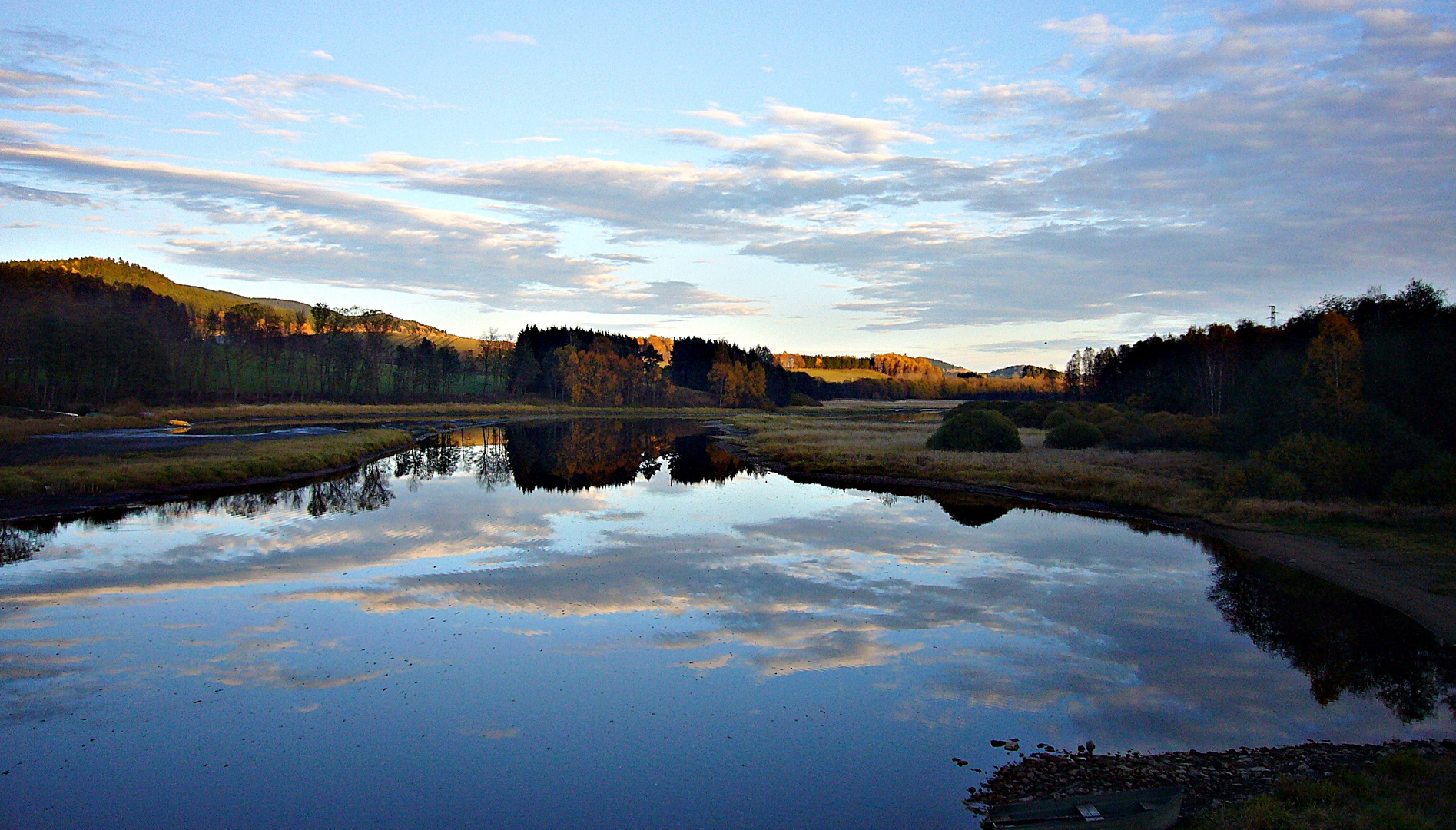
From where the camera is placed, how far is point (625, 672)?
1115 cm

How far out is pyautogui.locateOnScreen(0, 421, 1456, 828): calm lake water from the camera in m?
7.90

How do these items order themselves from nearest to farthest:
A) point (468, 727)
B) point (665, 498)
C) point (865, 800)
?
point (865, 800) → point (468, 727) → point (665, 498)

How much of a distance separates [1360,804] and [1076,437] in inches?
1821

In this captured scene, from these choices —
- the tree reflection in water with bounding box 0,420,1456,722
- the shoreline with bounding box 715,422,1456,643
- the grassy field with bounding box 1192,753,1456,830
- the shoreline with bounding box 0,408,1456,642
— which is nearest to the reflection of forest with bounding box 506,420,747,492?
the tree reflection in water with bounding box 0,420,1456,722

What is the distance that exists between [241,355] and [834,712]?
10771 centimetres

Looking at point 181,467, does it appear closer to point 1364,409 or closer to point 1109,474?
point 1109,474

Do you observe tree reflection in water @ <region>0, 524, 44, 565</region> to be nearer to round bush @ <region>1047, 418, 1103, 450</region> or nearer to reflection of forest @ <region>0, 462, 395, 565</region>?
reflection of forest @ <region>0, 462, 395, 565</region>

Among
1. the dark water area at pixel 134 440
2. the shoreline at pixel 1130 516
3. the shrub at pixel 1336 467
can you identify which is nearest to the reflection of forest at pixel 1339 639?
the shoreline at pixel 1130 516

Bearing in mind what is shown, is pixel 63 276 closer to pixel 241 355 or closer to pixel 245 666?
pixel 241 355

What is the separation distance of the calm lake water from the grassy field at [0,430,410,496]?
5994 millimetres

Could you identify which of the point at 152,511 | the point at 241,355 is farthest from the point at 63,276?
the point at 152,511

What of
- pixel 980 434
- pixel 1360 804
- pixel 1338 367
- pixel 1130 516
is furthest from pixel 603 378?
pixel 1360 804

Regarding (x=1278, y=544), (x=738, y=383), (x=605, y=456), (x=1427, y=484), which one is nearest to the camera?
(x=1278, y=544)

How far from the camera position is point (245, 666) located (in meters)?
11.1
